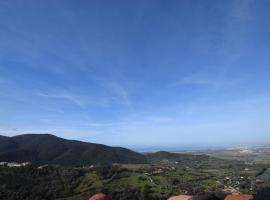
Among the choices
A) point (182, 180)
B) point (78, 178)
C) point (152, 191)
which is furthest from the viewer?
point (182, 180)

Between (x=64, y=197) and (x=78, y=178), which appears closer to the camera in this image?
(x=64, y=197)

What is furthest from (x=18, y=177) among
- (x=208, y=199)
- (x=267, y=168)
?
(x=267, y=168)

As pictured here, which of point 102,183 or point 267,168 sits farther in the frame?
point 267,168

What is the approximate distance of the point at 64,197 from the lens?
3844 inches

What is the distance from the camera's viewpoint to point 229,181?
136m

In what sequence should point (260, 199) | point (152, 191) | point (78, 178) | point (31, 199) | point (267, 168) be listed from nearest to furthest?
point (260, 199)
point (31, 199)
point (152, 191)
point (78, 178)
point (267, 168)

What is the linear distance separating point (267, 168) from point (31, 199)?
148358 millimetres

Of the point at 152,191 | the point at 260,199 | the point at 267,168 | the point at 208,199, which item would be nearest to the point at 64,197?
the point at 152,191

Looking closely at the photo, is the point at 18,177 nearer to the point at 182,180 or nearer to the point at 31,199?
the point at 31,199

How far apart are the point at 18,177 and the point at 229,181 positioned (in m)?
85.3

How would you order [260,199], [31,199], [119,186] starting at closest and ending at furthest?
[260,199] < [31,199] < [119,186]

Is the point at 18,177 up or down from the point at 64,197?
up

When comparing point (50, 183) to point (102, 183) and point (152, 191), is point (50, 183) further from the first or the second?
point (152, 191)

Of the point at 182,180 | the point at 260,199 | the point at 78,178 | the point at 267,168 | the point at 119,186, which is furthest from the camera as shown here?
the point at 267,168
